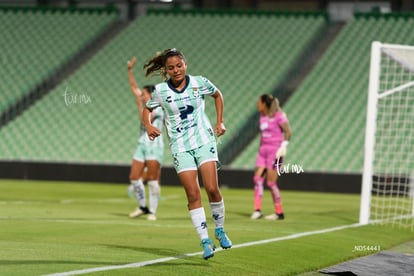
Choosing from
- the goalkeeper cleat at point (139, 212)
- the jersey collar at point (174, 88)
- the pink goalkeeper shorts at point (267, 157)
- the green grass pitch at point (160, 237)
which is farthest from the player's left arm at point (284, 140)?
the jersey collar at point (174, 88)

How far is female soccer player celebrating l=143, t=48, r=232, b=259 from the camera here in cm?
1084

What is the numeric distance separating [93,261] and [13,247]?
5.27 feet

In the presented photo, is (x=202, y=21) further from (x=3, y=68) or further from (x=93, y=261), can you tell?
(x=93, y=261)

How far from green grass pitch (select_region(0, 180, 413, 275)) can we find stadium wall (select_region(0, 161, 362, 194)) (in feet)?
20.0

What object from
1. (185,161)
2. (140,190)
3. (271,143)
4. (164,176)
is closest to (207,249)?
(185,161)

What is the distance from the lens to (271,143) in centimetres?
1850

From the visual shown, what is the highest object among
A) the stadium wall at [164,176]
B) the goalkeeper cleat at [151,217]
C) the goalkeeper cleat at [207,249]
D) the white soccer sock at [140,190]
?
the goalkeeper cleat at [207,249]

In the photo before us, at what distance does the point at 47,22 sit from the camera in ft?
135

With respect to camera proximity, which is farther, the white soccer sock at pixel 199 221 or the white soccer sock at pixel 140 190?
the white soccer sock at pixel 140 190

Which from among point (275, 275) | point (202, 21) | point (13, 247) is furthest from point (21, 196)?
point (202, 21)

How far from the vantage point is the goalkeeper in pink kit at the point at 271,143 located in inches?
718

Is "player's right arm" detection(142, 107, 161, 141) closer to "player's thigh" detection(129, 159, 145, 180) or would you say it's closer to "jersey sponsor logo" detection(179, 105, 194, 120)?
"jersey sponsor logo" detection(179, 105, 194, 120)

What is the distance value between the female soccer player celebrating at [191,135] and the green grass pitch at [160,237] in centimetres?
60

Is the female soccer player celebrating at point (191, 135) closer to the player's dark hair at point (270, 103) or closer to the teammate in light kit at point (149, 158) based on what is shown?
the teammate in light kit at point (149, 158)
